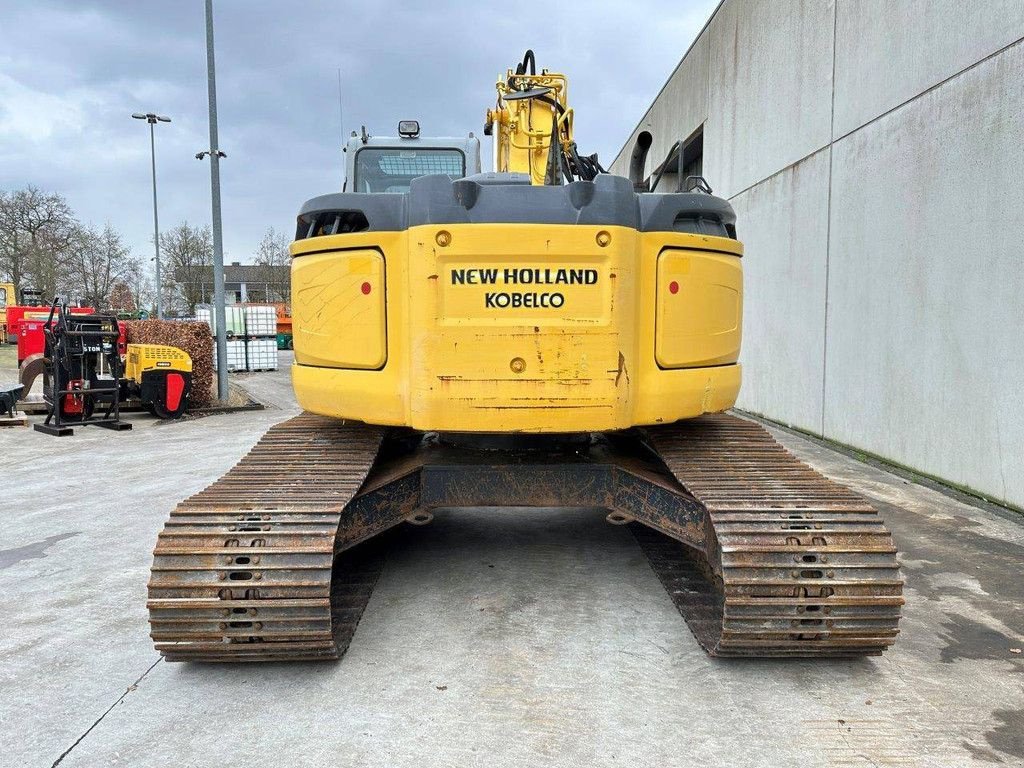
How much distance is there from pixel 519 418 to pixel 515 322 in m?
0.44

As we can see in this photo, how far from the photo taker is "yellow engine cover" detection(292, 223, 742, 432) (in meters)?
3.31

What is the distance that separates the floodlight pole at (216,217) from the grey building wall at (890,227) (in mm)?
9059

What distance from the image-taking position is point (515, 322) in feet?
10.9

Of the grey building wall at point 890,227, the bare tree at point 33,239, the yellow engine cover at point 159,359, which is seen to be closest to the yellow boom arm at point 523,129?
the grey building wall at point 890,227

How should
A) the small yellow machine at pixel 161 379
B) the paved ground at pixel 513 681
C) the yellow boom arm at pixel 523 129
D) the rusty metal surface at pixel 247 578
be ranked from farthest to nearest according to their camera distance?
the small yellow machine at pixel 161 379 → the yellow boom arm at pixel 523 129 → the rusty metal surface at pixel 247 578 → the paved ground at pixel 513 681

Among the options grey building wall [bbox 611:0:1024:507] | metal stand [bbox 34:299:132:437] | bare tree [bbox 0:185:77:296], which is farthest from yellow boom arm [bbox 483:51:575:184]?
bare tree [bbox 0:185:77:296]

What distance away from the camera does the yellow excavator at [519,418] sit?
304 cm

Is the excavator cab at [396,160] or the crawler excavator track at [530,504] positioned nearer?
the crawler excavator track at [530,504]

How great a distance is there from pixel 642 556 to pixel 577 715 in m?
2.00

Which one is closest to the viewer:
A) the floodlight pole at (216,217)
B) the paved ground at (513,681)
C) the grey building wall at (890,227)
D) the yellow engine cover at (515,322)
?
the paved ground at (513,681)

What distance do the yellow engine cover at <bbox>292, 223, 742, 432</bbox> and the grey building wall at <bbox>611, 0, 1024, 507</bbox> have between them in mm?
3737

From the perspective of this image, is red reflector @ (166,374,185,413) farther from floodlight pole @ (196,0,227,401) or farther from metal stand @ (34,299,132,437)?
floodlight pole @ (196,0,227,401)

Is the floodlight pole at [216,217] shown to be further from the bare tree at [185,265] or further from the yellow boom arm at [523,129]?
the bare tree at [185,265]

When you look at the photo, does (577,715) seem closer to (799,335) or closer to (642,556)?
(642,556)
